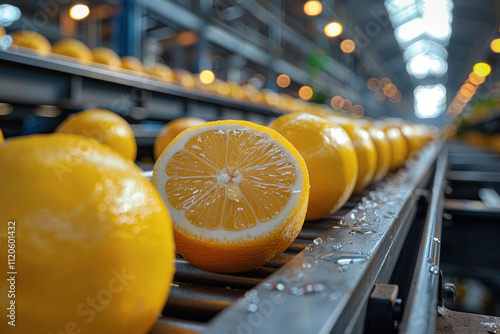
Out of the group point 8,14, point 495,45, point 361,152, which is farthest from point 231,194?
point 8,14

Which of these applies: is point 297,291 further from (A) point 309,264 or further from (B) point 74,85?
(B) point 74,85

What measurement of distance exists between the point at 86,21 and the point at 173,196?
10.6 metres

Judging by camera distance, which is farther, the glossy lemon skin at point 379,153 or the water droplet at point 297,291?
the glossy lemon skin at point 379,153

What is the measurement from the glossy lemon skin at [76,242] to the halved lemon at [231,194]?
19 cm

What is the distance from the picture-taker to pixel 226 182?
617 millimetres

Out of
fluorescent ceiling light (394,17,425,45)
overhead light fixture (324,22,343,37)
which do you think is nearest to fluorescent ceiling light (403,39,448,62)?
fluorescent ceiling light (394,17,425,45)

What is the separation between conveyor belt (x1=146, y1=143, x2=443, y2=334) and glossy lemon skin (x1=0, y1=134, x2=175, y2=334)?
0.08 m

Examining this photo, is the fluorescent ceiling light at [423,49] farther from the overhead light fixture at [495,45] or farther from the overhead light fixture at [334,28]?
the overhead light fixture at [334,28]

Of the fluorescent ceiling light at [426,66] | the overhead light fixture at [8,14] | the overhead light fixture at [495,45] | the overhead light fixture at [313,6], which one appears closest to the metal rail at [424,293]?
the overhead light fixture at [313,6]

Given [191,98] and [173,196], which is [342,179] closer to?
[173,196]

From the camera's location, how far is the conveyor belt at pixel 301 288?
15.2 inches

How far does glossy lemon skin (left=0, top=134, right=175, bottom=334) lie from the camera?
1.15 ft

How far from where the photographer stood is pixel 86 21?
9.85m

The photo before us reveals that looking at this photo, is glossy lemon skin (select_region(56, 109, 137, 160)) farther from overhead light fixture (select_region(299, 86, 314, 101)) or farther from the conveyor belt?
overhead light fixture (select_region(299, 86, 314, 101))
